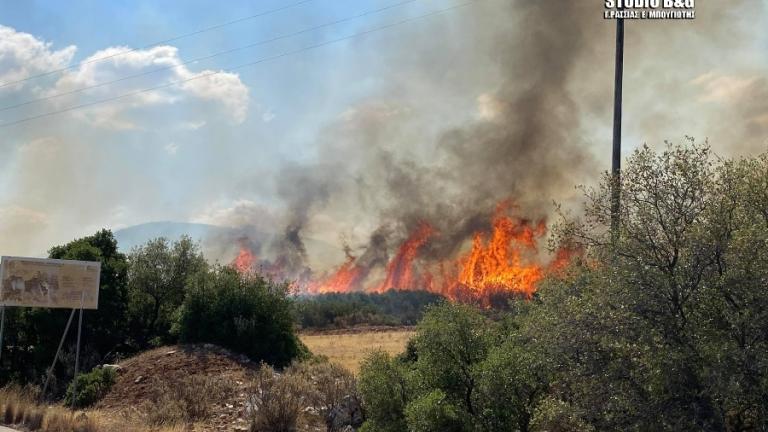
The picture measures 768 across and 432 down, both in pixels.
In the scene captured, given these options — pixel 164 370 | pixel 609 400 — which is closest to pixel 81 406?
pixel 164 370

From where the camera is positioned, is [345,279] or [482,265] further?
[345,279]

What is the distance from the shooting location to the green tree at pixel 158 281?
3027 cm

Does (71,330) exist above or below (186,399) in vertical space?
above

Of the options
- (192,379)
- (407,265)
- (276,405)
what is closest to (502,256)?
(407,265)

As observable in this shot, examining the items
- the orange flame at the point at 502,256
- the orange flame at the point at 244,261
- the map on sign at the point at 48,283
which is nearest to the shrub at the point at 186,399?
the map on sign at the point at 48,283

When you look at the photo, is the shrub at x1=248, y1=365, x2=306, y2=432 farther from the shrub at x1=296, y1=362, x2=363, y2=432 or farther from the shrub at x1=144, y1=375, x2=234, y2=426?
the shrub at x1=144, y1=375, x2=234, y2=426

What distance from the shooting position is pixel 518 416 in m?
13.1

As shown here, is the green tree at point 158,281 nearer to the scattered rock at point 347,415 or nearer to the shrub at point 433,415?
the scattered rock at point 347,415

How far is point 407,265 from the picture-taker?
8812 cm

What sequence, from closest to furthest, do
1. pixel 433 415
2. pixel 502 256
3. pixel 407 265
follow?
pixel 433 415 < pixel 502 256 < pixel 407 265

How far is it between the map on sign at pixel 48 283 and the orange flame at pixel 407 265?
6084cm

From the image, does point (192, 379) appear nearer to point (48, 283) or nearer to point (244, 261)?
point (48, 283)

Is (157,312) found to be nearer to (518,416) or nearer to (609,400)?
(518,416)

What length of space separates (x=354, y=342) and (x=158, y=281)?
1806 cm
